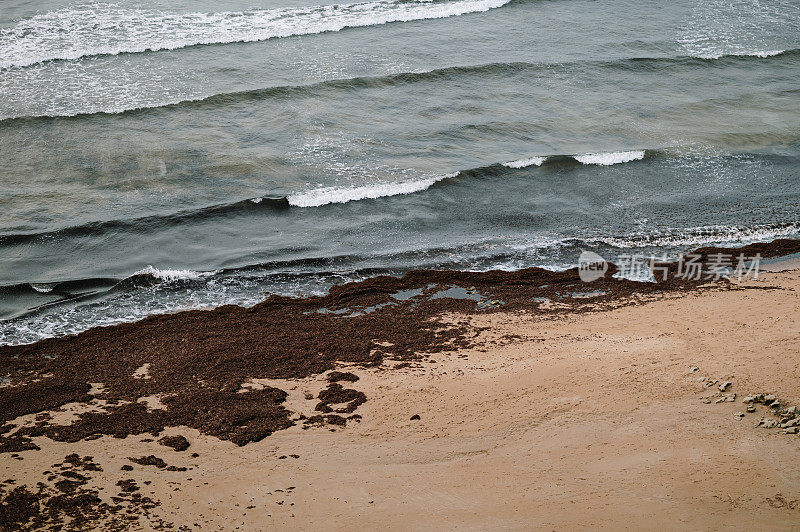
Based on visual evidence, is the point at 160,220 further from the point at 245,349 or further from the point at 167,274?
the point at 245,349

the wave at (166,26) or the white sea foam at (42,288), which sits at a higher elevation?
the wave at (166,26)

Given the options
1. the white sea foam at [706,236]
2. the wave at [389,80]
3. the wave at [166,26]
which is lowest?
the white sea foam at [706,236]

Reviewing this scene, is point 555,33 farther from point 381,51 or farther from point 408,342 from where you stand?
point 408,342

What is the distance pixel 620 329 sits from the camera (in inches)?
341

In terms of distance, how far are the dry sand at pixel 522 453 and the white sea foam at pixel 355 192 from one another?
5.20 metres

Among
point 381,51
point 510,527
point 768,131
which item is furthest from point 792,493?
point 381,51

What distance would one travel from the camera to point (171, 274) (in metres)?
10.2

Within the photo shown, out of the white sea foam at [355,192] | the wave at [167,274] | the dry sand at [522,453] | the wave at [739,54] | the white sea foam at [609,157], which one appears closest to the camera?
the dry sand at [522,453]

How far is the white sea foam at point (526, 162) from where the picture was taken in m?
13.8

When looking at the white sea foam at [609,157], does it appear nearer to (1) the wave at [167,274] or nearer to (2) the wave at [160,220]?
(2) the wave at [160,220]

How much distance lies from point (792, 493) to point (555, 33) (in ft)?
56.7

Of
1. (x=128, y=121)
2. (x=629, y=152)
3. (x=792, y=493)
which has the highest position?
(x=128, y=121)

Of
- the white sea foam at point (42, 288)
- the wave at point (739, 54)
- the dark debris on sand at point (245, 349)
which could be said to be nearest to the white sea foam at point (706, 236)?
the dark debris on sand at point (245, 349)

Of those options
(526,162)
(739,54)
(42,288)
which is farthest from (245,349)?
(739,54)
